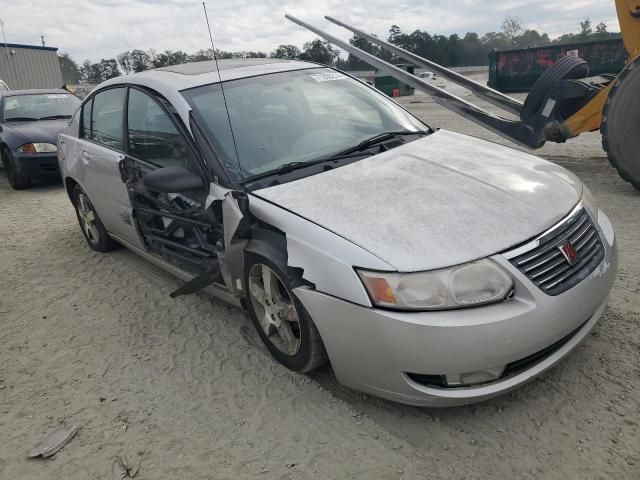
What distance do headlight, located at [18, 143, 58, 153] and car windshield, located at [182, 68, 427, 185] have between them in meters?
5.72

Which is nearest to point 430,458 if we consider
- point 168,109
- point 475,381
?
point 475,381

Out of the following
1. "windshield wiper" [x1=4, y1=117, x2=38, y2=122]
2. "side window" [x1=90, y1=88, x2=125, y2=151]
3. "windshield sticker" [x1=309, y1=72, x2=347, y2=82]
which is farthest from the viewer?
"windshield wiper" [x1=4, y1=117, x2=38, y2=122]

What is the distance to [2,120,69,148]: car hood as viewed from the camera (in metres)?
7.89

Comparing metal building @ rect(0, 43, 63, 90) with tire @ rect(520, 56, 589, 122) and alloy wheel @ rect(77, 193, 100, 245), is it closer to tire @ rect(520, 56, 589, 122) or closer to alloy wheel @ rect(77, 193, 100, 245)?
alloy wheel @ rect(77, 193, 100, 245)

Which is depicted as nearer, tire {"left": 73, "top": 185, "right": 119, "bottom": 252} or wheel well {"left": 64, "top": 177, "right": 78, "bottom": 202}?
tire {"left": 73, "top": 185, "right": 119, "bottom": 252}

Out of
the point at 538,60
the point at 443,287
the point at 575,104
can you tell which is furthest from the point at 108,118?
the point at 538,60

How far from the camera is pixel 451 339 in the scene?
205 centimetres

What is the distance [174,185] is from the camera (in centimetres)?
281

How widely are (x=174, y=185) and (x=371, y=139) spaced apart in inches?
48.1

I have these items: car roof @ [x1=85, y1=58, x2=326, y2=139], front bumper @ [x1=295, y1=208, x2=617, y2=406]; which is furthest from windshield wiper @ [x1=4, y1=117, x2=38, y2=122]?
front bumper @ [x1=295, y1=208, x2=617, y2=406]

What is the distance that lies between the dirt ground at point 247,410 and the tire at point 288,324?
138 mm

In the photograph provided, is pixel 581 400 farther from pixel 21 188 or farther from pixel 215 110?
pixel 21 188

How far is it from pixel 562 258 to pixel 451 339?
674 millimetres

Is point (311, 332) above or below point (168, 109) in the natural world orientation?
below
